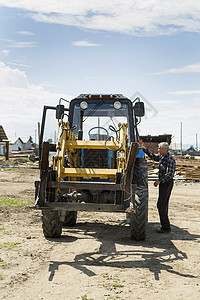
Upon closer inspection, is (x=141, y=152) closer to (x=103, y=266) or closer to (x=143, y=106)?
(x=143, y=106)

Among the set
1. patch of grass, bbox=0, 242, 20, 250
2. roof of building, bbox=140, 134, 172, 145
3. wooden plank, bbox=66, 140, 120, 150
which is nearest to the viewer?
patch of grass, bbox=0, 242, 20, 250

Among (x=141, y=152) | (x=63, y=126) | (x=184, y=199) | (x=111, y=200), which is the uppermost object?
(x=63, y=126)

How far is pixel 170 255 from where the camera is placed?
6.16m

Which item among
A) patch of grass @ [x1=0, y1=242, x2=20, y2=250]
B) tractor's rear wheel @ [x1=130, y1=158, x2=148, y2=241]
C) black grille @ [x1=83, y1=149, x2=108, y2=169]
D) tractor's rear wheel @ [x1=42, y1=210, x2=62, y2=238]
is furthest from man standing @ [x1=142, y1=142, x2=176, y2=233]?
patch of grass @ [x1=0, y1=242, x2=20, y2=250]

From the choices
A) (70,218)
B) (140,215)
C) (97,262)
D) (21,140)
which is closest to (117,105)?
(140,215)

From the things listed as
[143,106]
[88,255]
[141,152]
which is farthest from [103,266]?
[143,106]

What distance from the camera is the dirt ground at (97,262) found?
455cm

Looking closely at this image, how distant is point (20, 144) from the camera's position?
88.5m

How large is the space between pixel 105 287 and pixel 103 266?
2.79 ft

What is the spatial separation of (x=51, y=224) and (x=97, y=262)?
1.54 m

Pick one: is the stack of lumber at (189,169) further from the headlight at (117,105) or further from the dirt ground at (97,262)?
the headlight at (117,105)

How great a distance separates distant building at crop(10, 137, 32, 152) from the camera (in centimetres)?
8438

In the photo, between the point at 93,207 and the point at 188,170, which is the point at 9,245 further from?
the point at 188,170

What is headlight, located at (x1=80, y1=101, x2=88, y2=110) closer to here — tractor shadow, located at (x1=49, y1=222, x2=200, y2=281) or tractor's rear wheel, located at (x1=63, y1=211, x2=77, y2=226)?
tractor's rear wheel, located at (x1=63, y1=211, x2=77, y2=226)
